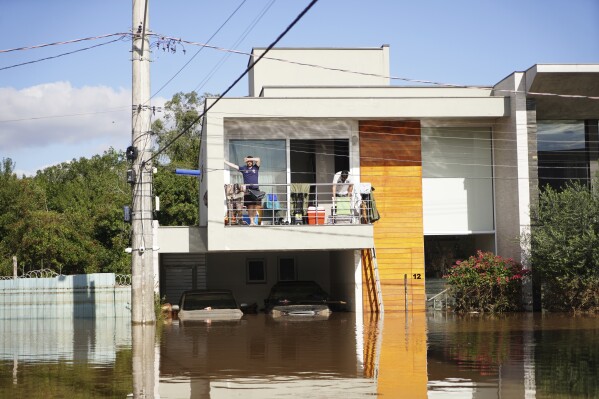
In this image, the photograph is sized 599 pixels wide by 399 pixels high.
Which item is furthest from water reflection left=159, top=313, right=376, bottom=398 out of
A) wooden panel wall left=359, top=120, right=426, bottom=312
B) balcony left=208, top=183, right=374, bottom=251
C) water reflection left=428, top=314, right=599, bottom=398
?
wooden panel wall left=359, top=120, right=426, bottom=312

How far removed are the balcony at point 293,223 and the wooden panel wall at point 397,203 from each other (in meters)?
0.98

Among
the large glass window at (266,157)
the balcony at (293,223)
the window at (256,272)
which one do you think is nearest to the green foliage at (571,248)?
the balcony at (293,223)

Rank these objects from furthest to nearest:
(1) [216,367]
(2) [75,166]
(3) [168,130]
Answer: (2) [75,166]
(3) [168,130]
(1) [216,367]

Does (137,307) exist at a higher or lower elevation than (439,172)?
lower

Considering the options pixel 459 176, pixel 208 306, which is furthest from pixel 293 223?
pixel 459 176

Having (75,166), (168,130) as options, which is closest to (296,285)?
(168,130)

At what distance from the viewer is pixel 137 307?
2319 cm

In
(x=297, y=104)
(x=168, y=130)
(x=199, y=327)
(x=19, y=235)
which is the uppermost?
(x=168, y=130)

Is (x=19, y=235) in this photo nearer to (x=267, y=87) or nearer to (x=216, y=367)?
(x=267, y=87)

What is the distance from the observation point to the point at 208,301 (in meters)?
26.3

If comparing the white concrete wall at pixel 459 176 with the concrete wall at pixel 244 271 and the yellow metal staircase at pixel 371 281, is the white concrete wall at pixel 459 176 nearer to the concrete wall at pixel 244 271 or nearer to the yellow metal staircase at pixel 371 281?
the yellow metal staircase at pixel 371 281

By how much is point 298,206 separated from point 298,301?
2836 mm

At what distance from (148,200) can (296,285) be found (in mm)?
6705

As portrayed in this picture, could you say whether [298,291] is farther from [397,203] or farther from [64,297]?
[64,297]
